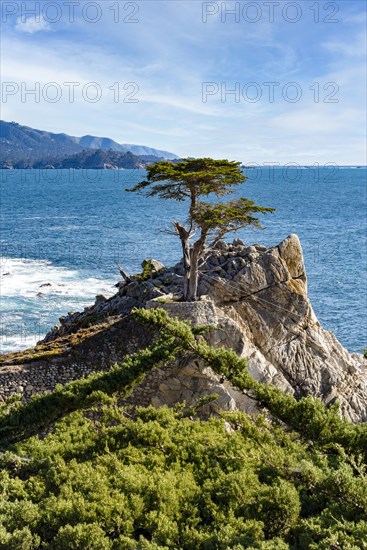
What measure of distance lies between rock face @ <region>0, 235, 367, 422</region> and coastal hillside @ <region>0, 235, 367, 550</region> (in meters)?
0.33

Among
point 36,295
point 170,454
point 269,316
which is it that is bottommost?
point 170,454

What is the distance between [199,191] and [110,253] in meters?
35.2

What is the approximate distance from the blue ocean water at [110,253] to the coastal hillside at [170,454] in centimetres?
1456

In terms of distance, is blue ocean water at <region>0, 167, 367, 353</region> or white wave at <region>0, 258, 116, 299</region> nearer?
blue ocean water at <region>0, 167, 367, 353</region>

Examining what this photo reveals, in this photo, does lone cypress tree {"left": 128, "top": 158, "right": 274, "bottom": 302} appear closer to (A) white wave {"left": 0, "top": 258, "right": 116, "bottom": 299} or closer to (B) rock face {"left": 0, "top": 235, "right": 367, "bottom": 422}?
(B) rock face {"left": 0, "top": 235, "right": 367, "bottom": 422}

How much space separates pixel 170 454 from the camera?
1311 centimetres

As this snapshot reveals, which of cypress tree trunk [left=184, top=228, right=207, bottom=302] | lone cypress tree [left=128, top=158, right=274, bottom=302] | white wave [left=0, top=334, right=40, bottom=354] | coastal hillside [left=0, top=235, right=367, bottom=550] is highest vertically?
lone cypress tree [left=128, top=158, right=274, bottom=302]

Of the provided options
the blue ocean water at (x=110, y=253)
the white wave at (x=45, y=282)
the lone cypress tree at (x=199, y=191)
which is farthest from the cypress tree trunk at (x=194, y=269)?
the white wave at (x=45, y=282)

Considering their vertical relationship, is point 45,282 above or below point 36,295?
above

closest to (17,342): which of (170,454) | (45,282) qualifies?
(45,282)

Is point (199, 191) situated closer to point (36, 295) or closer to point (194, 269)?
point (194, 269)

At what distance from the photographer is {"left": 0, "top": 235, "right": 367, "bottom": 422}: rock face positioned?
2234 cm

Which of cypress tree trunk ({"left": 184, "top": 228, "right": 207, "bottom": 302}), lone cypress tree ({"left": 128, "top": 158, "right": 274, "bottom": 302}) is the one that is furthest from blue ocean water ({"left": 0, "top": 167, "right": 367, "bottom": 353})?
lone cypress tree ({"left": 128, "top": 158, "right": 274, "bottom": 302})

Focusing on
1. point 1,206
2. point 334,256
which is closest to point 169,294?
point 334,256
